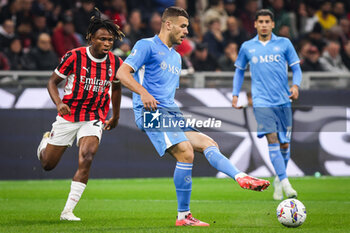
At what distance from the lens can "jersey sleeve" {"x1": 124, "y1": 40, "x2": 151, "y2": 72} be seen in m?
6.66

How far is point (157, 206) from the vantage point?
893 cm

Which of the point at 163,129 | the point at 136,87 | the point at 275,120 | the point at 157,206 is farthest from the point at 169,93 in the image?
the point at 275,120

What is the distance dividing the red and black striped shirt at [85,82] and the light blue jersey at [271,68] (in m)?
2.64

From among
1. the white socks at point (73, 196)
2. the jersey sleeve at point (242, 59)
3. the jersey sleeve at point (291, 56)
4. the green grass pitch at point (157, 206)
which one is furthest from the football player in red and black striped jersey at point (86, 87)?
the jersey sleeve at point (291, 56)

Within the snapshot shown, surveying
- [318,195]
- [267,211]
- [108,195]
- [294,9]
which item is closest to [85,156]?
[267,211]

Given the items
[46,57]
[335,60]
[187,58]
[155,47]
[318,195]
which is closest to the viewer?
[155,47]

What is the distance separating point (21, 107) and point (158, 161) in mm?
2743

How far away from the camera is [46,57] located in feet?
45.5

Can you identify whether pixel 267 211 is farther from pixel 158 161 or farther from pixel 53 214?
pixel 158 161

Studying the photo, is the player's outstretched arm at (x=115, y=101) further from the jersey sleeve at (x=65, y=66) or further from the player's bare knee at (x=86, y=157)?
the player's bare knee at (x=86, y=157)

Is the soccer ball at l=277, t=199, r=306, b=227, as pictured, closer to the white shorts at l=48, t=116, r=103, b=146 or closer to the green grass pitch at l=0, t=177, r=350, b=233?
the green grass pitch at l=0, t=177, r=350, b=233

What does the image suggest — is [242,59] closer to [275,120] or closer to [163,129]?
[275,120]

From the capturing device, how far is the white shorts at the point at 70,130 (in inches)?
305

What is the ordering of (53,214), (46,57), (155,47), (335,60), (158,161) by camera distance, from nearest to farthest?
(155,47), (53,214), (158,161), (46,57), (335,60)
